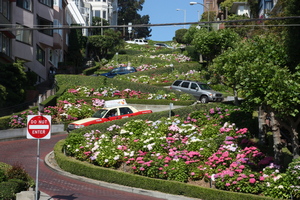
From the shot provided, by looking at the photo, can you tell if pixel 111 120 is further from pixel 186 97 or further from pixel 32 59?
pixel 32 59

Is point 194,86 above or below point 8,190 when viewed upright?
above

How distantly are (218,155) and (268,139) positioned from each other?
3.29 metres

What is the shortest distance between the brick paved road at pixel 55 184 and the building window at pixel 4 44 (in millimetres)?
10984

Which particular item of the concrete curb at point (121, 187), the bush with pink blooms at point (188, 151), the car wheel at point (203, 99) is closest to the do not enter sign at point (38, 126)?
the concrete curb at point (121, 187)

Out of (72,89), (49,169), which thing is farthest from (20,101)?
(49,169)

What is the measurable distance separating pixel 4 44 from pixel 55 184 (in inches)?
775

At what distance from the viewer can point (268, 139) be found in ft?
72.0

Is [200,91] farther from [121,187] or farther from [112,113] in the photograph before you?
[121,187]

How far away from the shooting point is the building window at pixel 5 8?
3570 centimetres

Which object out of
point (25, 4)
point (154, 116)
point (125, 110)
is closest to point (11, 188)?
point (154, 116)

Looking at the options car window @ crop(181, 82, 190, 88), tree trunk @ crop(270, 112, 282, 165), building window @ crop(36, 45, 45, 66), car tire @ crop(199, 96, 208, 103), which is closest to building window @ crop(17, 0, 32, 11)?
building window @ crop(36, 45, 45, 66)

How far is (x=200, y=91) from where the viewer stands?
3850 cm

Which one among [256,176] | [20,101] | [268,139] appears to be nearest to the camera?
[256,176]

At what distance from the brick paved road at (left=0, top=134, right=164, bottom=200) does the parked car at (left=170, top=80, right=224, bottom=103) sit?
14.7m
